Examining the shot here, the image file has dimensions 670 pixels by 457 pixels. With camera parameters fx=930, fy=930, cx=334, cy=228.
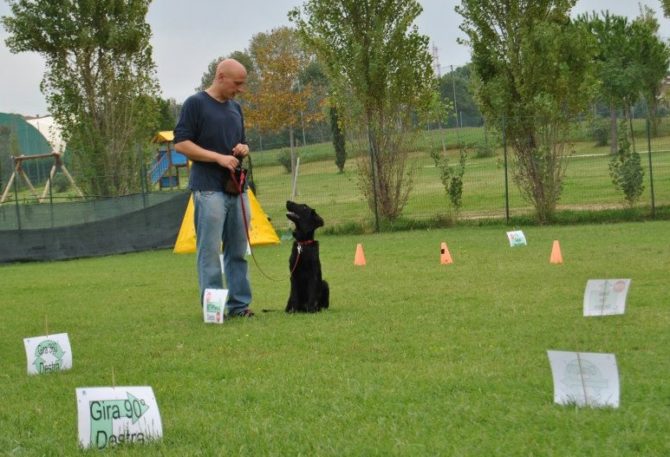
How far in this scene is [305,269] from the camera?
7691 mm

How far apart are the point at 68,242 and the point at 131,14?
23.7 feet

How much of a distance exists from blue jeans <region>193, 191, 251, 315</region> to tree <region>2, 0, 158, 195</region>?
15.3 metres

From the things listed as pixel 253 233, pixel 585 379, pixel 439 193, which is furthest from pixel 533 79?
pixel 585 379

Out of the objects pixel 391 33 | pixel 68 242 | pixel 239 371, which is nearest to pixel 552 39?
pixel 391 33

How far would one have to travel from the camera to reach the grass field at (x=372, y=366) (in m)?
3.72

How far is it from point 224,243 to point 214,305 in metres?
0.80

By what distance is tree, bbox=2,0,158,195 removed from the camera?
73.8 ft

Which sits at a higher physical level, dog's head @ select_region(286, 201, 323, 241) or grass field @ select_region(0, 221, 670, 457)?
dog's head @ select_region(286, 201, 323, 241)

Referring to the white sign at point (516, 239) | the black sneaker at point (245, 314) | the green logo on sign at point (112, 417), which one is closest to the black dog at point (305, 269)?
the black sneaker at point (245, 314)

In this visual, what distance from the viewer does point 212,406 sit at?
4.42m


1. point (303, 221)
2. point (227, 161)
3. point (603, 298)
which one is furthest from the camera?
point (303, 221)

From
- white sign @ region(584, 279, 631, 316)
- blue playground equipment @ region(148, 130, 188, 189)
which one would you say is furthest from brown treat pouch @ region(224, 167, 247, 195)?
blue playground equipment @ region(148, 130, 188, 189)

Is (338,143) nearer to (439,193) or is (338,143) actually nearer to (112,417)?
(439,193)

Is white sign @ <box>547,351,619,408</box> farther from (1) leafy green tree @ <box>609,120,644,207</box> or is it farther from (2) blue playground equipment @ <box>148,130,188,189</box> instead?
(2) blue playground equipment @ <box>148,130,188,189</box>
